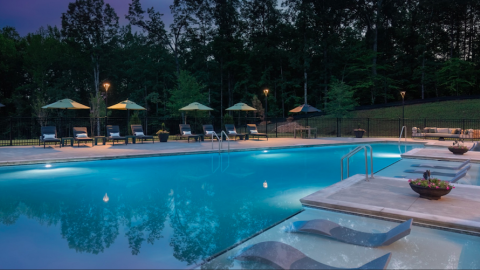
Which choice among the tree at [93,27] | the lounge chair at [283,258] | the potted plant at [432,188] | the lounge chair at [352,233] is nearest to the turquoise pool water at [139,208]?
the lounge chair at [283,258]

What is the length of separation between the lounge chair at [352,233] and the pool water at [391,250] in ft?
0.20

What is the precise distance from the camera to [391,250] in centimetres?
312

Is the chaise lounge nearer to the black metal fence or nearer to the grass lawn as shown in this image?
the black metal fence

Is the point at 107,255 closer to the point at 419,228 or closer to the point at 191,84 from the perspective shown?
the point at 419,228

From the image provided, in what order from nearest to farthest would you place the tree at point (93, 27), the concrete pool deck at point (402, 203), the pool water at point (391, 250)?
the pool water at point (391, 250) → the concrete pool deck at point (402, 203) → the tree at point (93, 27)

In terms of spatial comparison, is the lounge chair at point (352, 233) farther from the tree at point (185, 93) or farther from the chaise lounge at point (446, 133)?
the tree at point (185, 93)

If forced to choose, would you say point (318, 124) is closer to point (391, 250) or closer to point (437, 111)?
point (437, 111)

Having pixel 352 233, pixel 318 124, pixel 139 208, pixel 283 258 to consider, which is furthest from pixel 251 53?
pixel 283 258

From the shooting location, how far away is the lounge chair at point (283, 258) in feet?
8.49

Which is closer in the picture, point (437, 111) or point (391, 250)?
point (391, 250)

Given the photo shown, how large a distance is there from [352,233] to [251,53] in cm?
3227

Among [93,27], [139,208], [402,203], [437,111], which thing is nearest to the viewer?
[402,203]

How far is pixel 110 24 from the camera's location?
32.7 metres

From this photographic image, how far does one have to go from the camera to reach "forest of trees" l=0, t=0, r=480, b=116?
105 ft
